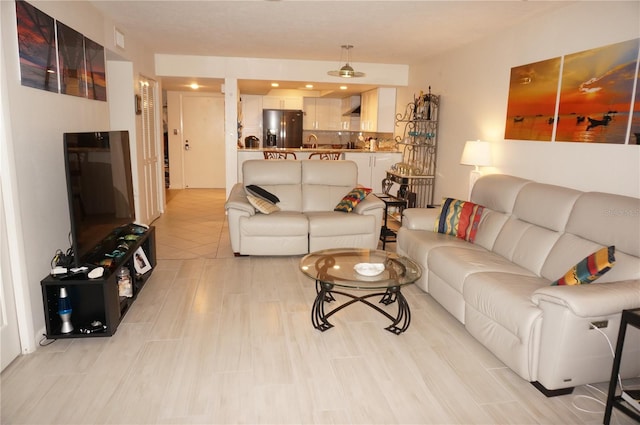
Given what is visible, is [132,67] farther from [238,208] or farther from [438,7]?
[438,7]

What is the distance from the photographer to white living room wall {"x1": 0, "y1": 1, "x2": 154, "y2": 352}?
2506mm

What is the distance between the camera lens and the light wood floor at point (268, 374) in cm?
214

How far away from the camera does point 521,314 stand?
237 centimetres

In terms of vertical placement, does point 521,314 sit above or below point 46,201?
below

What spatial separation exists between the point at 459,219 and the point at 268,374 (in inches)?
91.0

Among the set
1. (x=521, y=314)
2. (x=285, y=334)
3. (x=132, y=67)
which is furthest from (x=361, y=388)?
(x=132, y=67)

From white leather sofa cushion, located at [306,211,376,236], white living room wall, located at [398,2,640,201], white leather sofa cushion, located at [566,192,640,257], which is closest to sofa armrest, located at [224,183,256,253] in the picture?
white leather sofa cushion, located at [306,211,376,236]

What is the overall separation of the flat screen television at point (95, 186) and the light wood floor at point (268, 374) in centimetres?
67

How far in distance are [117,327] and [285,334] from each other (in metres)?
1.16

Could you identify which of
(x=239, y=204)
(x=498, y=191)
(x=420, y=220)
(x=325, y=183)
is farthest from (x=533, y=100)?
(x=239, y=204)

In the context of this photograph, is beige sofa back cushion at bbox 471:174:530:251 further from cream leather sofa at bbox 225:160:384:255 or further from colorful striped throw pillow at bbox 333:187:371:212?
colorful striped throw pillow at bbox 333:187:371:212

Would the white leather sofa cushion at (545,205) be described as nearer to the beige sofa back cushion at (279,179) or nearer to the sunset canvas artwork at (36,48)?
the beige sofa back cushion at (279,179)

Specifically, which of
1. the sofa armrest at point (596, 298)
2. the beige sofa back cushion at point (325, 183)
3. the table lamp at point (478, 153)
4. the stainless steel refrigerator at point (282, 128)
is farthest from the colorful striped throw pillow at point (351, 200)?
the stainless steel refrigerator at point (282, 128)

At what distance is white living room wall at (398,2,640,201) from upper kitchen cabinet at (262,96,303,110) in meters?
3.63
